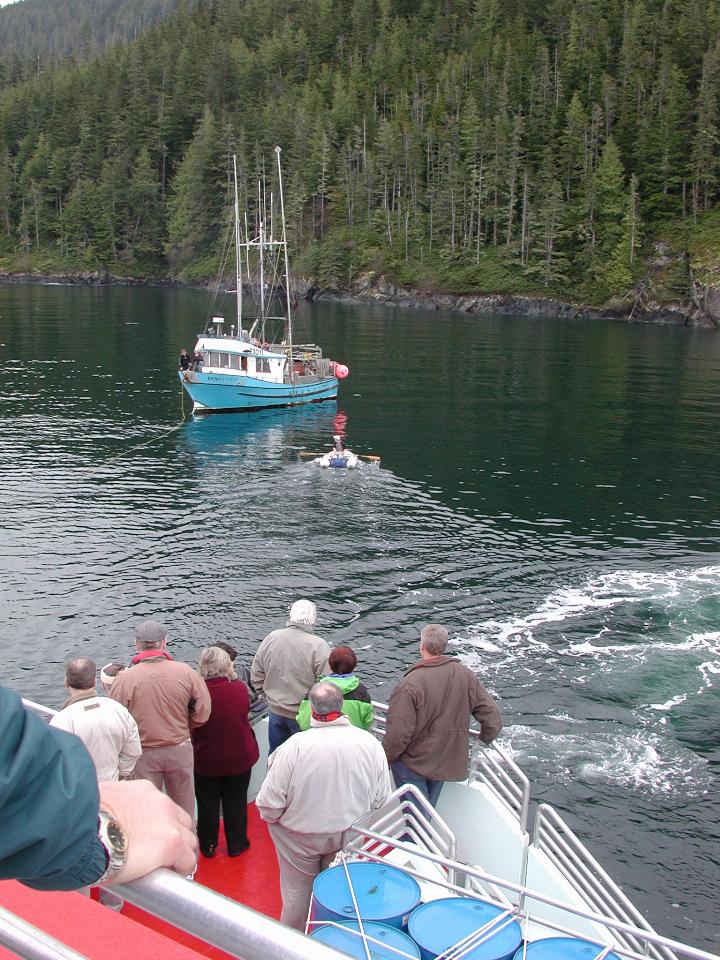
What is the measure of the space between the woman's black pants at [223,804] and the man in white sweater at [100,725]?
4.66 ft

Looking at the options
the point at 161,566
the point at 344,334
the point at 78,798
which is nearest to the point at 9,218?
the point at 344,334

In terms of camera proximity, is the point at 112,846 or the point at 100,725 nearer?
the point at 112,846

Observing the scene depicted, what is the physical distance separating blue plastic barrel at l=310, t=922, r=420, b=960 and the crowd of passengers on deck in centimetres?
91

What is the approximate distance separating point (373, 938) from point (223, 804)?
3312mm

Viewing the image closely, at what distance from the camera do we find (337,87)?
141 metres

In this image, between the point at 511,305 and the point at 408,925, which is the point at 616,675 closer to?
the point at 408,925

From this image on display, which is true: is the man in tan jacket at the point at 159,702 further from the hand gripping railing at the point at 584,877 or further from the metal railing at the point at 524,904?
the hand gripping railing at the point at 584,877

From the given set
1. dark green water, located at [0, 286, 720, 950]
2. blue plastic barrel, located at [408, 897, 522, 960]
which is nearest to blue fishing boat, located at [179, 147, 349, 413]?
dark green water, located at [0, 286, 720, 950]

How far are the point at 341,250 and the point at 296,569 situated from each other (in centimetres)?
10345

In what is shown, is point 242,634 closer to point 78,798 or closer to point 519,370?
point 78,798

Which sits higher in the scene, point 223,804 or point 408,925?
point 408,925

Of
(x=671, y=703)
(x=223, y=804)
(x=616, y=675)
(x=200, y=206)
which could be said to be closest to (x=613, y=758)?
(x=671, y=703)

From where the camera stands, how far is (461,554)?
74.8 feet

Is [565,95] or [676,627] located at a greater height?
[565,95]
